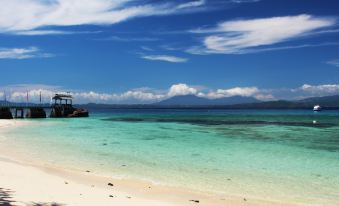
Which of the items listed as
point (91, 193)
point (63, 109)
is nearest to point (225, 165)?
point (91, 193)

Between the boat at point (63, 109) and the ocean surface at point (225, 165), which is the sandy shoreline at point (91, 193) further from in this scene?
the boat at point (63, 109)

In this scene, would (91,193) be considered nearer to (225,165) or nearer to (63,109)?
(225,165)

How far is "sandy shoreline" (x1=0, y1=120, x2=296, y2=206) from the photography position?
10836 mm

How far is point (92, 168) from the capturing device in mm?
17969

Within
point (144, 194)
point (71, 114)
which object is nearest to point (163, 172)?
A: point (144, 194)

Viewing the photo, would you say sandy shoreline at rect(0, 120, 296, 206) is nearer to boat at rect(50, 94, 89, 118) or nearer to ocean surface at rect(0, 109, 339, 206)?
ocean surface at rect(0, 109, 339, 206)

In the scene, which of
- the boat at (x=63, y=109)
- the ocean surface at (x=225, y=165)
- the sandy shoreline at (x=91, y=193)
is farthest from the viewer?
the boat at (x=63, y=109)

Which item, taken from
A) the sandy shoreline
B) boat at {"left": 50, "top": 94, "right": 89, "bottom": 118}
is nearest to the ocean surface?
the sandy shoreline

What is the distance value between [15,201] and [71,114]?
8281 centimetres

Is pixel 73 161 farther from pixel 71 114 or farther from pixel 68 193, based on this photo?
pixel 71 114

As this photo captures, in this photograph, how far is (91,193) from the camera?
469 inches

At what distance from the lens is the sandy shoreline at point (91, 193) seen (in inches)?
427

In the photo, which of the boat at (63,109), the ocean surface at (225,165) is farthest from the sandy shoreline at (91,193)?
the boat at (63,109)

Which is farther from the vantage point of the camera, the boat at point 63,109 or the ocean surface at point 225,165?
the boat at point 63,109
